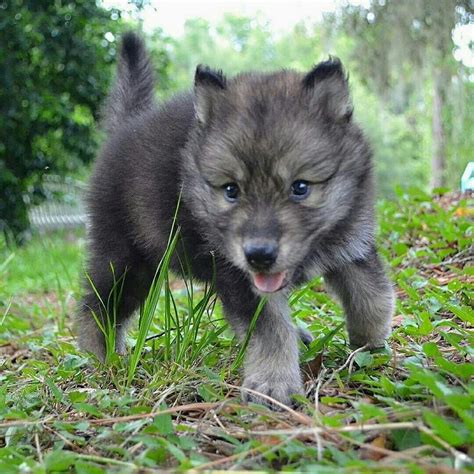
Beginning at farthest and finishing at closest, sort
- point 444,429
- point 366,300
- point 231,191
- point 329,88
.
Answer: point 366,300 < point 329,88 < point 231,191 < point 444,429

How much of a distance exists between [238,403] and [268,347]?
13.1 inches

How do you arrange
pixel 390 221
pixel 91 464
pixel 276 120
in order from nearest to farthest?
1. pixel 91 464
2. pixel 276 120
3. pixel 390 221

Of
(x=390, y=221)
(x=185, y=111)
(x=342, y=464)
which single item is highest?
(x=185, y=111)

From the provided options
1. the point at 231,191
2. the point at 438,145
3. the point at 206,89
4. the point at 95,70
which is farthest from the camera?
the point at 438,145

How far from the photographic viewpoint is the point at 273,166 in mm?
2699

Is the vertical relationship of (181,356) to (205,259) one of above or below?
below

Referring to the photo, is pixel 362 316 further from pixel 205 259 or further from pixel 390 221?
pixel 390 221

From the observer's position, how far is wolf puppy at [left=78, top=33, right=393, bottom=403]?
2715 millimetres

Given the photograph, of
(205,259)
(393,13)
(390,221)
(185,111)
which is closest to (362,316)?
(205,259)

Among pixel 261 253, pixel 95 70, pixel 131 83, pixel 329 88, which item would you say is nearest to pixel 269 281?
pixel 261 253

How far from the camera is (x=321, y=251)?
3.10m

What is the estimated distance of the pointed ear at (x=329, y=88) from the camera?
2951mm

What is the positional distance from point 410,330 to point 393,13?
31.3 feet

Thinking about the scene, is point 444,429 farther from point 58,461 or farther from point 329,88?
point 329,88
